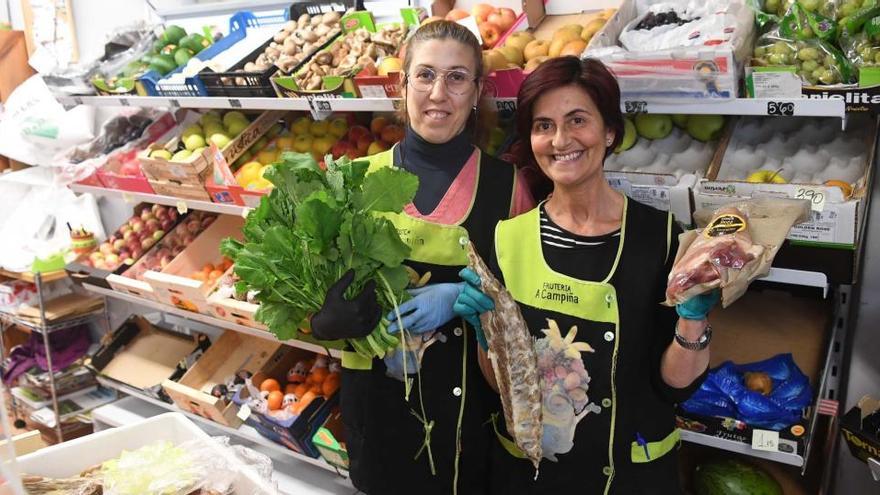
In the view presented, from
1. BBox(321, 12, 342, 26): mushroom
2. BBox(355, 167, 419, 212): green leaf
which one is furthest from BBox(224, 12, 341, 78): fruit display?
BBox(355, 167, 419, 212): green leaf

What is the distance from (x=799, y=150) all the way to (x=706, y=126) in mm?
274

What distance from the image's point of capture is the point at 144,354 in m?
3.90

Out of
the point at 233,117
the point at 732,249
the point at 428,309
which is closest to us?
the point at 732,249

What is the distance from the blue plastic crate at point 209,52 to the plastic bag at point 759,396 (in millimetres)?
2275

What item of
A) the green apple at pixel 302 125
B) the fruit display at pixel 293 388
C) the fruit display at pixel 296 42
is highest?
the fruit display at pixel 296 42

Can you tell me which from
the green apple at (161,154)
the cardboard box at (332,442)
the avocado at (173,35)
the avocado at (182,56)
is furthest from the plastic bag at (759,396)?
the avocado at (173,35)

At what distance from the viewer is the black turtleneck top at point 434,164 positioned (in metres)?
1.90

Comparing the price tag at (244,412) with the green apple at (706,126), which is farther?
the price tag at (244,412)

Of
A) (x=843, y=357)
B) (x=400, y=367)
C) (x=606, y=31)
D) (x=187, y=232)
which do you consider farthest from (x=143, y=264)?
(x=843, y=357)

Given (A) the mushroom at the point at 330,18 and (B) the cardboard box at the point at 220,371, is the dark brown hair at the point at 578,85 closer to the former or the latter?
(A) the mushroom at the point at 330,18

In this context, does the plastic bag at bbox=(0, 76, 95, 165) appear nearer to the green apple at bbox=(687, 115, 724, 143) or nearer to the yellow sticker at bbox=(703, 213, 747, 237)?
the green apple at bbox=(687, 115, 724, 143)

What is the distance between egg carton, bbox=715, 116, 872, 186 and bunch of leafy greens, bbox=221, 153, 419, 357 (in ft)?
3.10

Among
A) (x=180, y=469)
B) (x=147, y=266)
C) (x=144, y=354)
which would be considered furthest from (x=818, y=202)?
(x=144, y=354)

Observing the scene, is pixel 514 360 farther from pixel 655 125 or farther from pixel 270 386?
pixel 270 386
